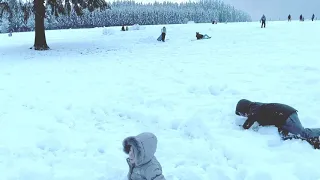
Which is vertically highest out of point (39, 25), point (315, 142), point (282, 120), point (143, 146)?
point (39, 25)

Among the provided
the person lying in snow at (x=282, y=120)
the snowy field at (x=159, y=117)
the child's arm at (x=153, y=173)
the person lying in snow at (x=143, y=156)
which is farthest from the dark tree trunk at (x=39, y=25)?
the child's arm at (x=153, y=173)

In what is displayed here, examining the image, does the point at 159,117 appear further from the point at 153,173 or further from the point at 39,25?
the point at 39,25

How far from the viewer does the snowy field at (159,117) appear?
505 cm

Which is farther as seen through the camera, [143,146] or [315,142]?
[315,142]

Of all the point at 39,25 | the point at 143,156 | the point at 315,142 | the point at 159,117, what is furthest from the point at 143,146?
the point at 39,25

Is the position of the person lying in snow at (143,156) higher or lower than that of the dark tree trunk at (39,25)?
lower

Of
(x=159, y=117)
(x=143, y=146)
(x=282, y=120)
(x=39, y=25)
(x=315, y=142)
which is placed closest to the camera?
(x=143, y=146)

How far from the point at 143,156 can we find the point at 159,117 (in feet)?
10.0

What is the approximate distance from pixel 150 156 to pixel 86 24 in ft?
399

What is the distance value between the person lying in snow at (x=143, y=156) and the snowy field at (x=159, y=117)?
0.68m

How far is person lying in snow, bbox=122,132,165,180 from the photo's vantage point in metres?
4.09

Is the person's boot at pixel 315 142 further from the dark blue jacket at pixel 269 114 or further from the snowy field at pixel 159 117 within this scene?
the dark blue jacket at pixel 269 114

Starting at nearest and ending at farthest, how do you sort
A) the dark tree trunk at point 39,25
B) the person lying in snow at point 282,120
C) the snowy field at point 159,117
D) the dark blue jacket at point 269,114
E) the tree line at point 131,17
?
the snowy field at point 159,117 < the person lying in snow at point 282,120 < the dark blue jacket at point 269,114 < the dark tree trunk at point 39,25 < the tree line at point 131,17

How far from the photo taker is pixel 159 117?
7.14 m
